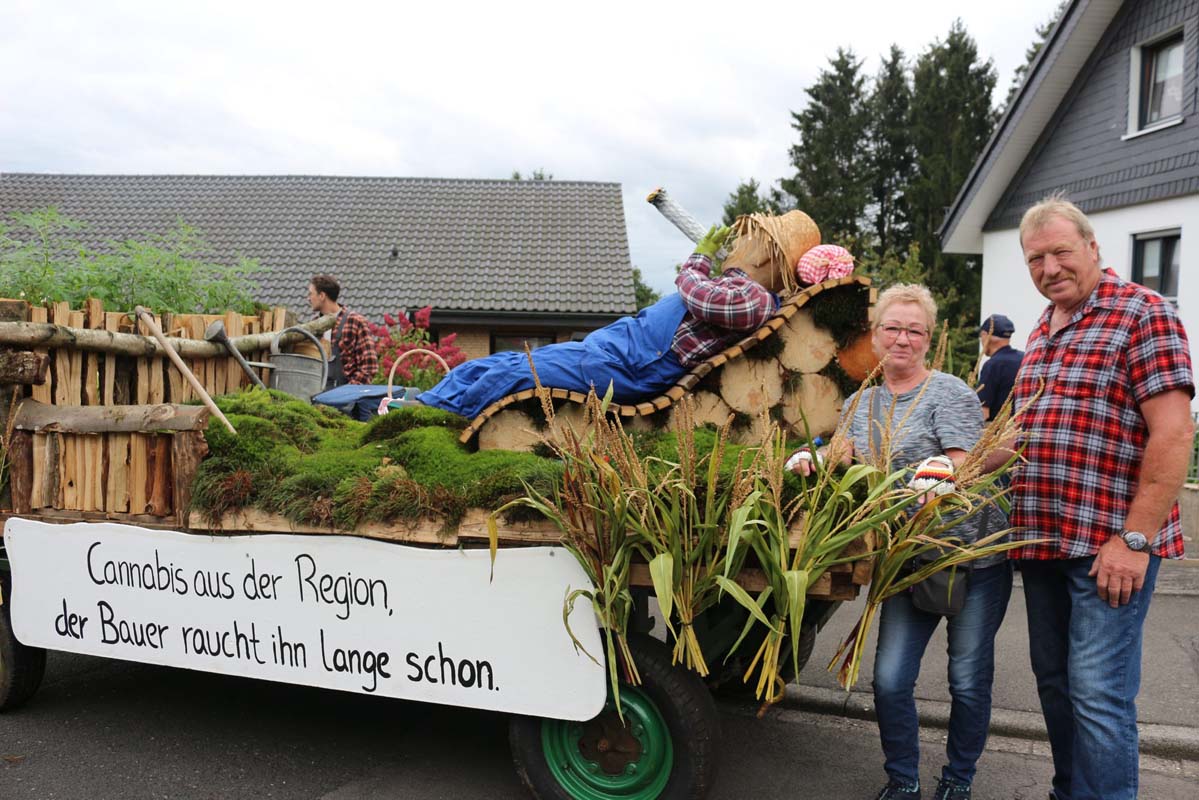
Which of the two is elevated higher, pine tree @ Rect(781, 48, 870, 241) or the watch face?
pine tree @ Rect(781, 48, 870, 241)

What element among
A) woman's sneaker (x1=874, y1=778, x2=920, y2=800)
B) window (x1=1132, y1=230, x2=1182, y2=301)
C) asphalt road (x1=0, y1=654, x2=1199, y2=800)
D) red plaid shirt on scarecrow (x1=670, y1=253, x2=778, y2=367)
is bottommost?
asphalt road (x1=0, y1=654, x2=1199, y2=800)

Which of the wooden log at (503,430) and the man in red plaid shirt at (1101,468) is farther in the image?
the wooden log at (503,430)

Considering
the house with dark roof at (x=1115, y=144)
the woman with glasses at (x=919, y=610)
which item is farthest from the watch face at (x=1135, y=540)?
the house with dark roof at (x=1115, y=144)

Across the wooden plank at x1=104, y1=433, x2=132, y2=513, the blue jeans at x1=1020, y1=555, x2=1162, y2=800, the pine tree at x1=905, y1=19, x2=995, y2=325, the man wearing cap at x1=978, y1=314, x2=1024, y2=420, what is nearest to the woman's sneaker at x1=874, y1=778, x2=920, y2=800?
the blue jeans at x1=1020, y1=555, x2=1162, y2=800

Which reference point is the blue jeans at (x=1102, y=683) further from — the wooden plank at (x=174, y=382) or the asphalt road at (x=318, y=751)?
the wooden plank at (x=174, y=382)

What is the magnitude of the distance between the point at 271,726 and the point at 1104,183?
45.1 feet

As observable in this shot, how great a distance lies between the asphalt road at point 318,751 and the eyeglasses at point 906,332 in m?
1.62

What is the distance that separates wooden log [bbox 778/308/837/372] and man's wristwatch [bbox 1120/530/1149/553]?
4.74ft

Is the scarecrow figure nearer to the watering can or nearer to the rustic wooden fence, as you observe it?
the rustic wooden fence

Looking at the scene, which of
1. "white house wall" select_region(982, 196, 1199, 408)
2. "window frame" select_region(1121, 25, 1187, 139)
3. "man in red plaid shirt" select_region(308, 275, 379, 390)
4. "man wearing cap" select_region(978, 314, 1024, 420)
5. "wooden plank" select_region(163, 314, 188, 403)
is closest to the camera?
"wooden plank" select_region(163, 314, 188, 403)

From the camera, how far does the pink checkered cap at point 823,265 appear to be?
3783 mm

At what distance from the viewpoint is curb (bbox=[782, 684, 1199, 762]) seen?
3.88 metres

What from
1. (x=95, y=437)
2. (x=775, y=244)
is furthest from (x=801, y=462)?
(x=95, y=437)

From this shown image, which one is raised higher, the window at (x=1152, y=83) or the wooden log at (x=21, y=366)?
the window at (x=1152, y=83)
